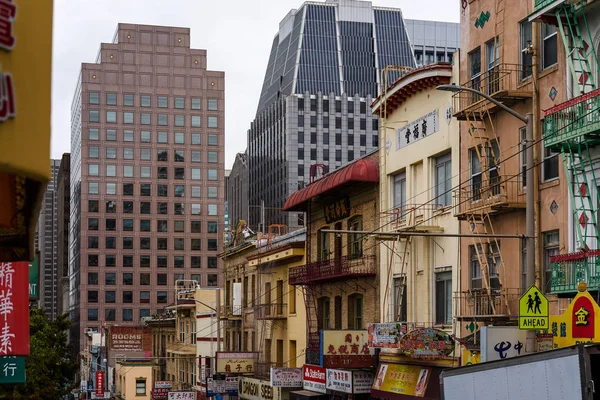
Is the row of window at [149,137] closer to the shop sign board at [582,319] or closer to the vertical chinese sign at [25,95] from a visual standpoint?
the shop sign board at [582,319]

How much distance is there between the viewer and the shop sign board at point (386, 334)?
119ft

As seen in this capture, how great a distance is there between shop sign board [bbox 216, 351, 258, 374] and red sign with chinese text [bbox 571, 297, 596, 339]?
111 ft

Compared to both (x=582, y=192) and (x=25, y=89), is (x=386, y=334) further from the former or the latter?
(x=25, y=89)

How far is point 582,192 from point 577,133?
225 cm

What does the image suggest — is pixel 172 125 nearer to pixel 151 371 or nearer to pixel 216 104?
pixel 216 104

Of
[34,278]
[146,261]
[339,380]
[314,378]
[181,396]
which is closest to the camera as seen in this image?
[34,278]

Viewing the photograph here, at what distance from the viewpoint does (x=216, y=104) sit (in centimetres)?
17250

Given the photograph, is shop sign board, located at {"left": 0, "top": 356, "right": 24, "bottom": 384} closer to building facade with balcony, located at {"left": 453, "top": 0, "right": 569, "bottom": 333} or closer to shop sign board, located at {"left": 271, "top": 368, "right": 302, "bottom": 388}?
building facade with balcony, located at {"left": 453, "top": 0, "right": 569, "bottom": 333}

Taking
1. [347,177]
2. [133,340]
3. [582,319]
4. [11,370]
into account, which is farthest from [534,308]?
[133,340]

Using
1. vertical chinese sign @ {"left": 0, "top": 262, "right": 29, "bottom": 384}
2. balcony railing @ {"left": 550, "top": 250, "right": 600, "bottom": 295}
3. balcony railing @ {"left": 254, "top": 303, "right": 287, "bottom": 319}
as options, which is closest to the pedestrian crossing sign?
balcony railing @ {"left": 550, "top": 250, "right": 600, "bottom": 295}

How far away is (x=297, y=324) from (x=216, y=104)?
124057 mm

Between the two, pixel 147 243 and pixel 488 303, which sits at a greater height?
pixel 147 243

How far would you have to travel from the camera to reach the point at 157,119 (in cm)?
17188

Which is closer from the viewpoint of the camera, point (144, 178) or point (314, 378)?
point (314, 378)
